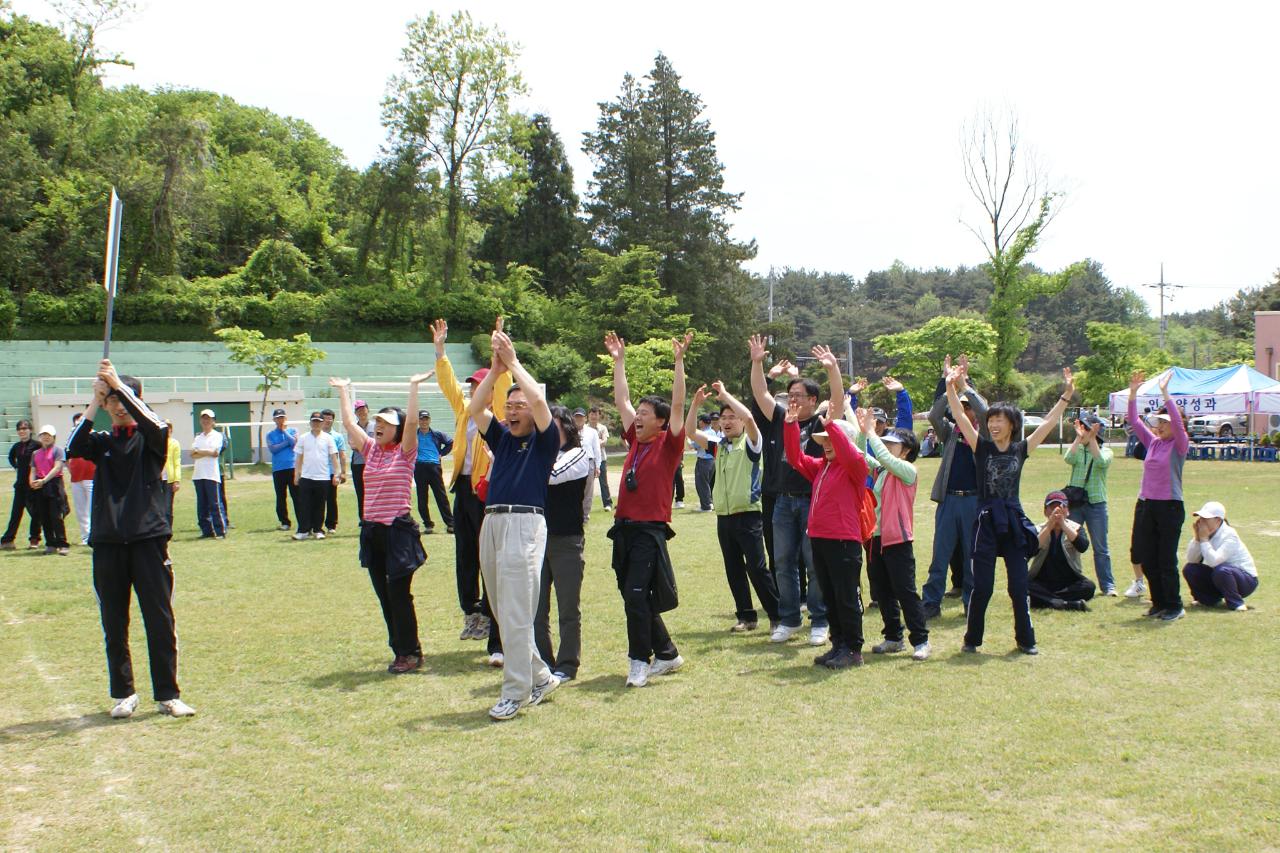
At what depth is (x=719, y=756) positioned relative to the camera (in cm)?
525

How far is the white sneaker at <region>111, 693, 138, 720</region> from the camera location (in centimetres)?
599

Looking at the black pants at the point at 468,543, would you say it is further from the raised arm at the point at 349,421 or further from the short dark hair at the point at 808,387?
the short dark hair at the point at 808,387

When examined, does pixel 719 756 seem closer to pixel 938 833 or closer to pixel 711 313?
pixel 938 833

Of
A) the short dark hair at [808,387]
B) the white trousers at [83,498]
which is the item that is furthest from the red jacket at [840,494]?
the white trousers at [83,498]

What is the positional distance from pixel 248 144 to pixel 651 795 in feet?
228

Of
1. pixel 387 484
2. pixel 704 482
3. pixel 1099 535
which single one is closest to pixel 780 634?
pixel 387 484

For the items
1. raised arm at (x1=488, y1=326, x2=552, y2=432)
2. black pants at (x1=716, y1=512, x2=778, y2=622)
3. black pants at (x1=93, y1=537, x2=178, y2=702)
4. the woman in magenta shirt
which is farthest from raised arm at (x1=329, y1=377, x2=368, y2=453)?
the woman in magenta shirt

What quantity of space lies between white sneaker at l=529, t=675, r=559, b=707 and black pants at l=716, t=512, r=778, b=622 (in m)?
2.19

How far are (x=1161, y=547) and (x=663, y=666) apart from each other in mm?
4736

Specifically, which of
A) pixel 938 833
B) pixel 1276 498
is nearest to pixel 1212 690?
pixel 938 833

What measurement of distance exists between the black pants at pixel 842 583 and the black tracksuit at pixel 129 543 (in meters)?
4.23

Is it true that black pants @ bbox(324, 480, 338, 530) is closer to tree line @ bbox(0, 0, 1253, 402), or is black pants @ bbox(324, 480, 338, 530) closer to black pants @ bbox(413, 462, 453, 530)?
black pants @ bbox(413, 462, 453, 530)

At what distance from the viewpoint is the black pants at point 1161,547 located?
8633 millimetres

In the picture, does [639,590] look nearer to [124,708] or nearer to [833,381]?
[833,381]
